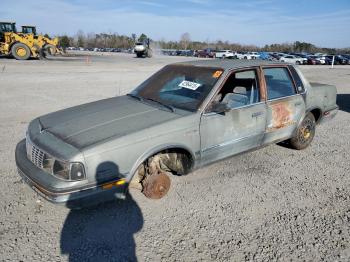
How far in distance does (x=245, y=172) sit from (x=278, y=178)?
0.45m

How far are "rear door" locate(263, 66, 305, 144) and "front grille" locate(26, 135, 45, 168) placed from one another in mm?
2877

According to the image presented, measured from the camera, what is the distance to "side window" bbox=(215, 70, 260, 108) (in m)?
4.01

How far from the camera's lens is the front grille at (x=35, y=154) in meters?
2.97

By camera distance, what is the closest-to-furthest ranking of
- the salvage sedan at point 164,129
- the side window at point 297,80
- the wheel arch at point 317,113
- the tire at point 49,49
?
the salvage sedan at point 164,129, the side window at point 297,80, the wheel arch at point 317,113, the tire at point 49,49

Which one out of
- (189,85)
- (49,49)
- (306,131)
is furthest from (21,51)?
(306,131)

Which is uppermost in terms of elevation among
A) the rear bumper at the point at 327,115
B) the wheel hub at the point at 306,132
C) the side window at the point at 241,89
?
the side window at the point at 241,89

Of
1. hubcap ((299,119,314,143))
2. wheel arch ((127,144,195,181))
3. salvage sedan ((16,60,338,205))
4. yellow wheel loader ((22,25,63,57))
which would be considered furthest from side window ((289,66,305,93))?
yellow wheel loader ((22,25,63,57))

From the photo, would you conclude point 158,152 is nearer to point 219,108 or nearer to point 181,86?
point 219,108

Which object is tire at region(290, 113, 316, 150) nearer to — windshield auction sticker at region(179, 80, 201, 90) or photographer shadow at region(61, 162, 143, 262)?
windshield auction sticker at region(179, 80, 201, 90)

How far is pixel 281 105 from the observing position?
432 centimetres

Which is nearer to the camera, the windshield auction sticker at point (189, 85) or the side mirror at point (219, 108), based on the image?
the side mirror at point (219, 108)

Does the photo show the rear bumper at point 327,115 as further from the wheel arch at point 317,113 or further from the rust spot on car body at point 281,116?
the rust spot on car body at point 281,116

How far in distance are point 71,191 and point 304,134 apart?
3.92 m

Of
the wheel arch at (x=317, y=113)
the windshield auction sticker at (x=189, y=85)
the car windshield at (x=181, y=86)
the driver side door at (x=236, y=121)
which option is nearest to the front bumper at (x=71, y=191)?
the driver side door at (x=236, y=121)
